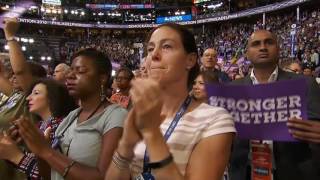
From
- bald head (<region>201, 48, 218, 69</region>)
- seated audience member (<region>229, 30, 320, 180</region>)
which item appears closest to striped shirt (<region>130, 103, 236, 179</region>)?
seated audience member (<region>229, 30, 320, 180</region>)

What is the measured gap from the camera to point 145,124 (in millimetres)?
1400

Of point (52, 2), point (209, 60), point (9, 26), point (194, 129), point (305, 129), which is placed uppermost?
point (52, 2)

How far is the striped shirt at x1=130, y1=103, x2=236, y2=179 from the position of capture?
1.62m

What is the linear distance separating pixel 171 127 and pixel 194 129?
0.33ft

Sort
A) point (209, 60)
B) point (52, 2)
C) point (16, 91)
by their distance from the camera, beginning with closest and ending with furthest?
1. point (16, 91)
2. point (209, 60)
3. point (52, 2)

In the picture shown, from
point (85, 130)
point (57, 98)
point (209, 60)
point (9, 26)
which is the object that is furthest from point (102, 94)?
point (209, 60)

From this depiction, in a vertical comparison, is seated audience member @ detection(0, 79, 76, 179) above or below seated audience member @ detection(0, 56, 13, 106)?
below

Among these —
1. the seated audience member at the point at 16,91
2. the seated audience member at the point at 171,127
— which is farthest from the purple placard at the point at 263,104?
the seated audience member at the point at 16,91

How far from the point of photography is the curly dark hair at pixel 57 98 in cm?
298

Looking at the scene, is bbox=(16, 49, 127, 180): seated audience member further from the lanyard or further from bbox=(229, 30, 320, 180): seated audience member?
bbox=(229, 30, 320, 180): seated audience member

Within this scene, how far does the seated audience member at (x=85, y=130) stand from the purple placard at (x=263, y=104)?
0.56 m

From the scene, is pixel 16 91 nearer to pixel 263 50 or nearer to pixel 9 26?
pixel 9 26

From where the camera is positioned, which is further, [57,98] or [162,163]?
[57,98]

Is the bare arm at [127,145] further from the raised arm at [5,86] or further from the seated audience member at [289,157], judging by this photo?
the raised arm at [5,86]
